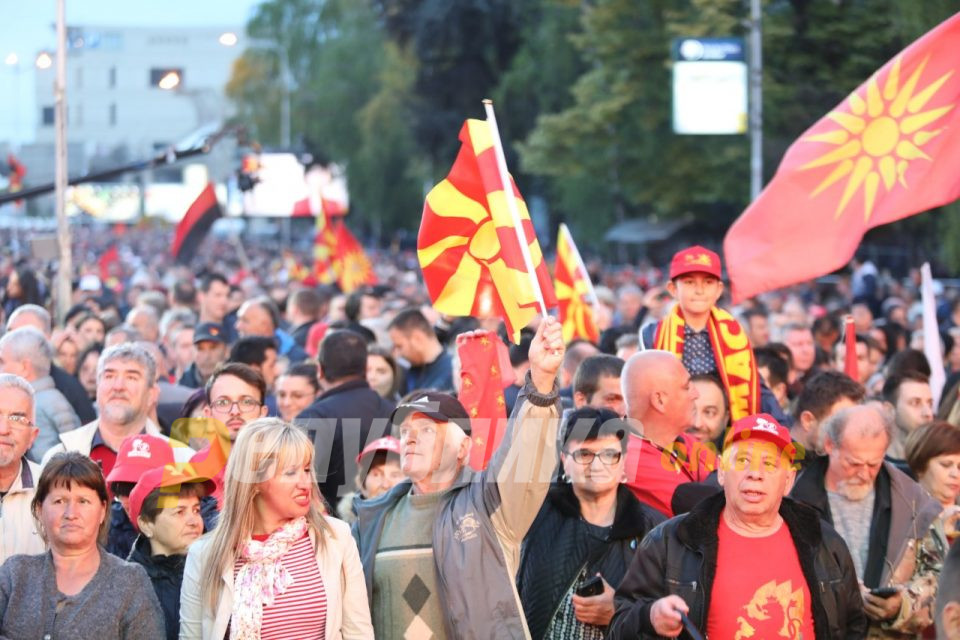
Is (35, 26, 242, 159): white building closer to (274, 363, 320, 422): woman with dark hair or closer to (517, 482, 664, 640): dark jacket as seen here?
(274, 363, 320, 422): woman with dark hair

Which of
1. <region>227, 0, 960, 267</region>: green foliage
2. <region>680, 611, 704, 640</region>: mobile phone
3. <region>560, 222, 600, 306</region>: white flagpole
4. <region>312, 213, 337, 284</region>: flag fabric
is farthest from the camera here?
<region>227, 0, 960, 267</region>: green foliage

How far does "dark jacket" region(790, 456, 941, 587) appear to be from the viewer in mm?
6160

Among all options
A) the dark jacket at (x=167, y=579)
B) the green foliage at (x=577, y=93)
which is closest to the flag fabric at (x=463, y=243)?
the dark jacket at (x=167, y=579)

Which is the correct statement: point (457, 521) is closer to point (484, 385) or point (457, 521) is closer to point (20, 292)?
point (484, 385)

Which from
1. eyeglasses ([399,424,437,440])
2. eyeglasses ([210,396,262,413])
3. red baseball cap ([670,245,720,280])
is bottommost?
eyeglasses ([210,396,262,413])

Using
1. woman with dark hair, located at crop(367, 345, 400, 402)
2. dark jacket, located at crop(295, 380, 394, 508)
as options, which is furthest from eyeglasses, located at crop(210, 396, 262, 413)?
woman with dark hair, located at crop(367, 345, 400, 402)

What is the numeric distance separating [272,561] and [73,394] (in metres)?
4.07

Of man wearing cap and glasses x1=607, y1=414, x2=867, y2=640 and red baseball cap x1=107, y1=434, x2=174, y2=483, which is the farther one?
red baseball cap x1=107, y1=434, x2=174, y2=483

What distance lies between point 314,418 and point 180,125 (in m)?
129

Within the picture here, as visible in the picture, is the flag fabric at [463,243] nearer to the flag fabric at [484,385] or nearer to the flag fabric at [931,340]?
the flag fabric at [484,385]

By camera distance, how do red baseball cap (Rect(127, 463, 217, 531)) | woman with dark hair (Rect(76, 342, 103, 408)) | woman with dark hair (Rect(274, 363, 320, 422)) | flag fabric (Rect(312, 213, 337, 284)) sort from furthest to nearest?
1. flag fabric (Rect(312, 213, 337, 284))
2. woman with dark hair (Rect(76, 342, 103, 408))
3. woman with dark hair (Rect(274, 363, 320, 422))
4. red baseball cap (Rect(127, 463, 217, 531))

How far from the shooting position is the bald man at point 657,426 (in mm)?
6406

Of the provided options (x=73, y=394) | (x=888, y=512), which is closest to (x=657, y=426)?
(x=888, y=512)

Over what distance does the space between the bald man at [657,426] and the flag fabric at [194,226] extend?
14.2 metres
